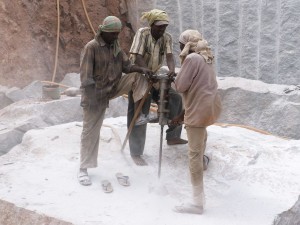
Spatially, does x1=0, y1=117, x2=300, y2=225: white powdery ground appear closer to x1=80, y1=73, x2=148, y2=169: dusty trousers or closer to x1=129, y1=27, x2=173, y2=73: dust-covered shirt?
x1=80, y1=73, x2=148, y2=169: dusty trousers

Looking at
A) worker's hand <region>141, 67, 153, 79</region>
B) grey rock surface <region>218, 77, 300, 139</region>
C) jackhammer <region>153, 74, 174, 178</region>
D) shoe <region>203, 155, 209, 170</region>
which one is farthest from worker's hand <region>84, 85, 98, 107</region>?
grey rock surface <region>218, 77, 300, 139</region>

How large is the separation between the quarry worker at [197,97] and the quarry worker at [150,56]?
89cm

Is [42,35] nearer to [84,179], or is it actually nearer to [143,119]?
[143,119]

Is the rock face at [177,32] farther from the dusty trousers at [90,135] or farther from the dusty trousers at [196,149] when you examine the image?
the dusty trousers at [196,149]

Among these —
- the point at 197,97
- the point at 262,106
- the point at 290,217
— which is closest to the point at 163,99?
the point at 197,97

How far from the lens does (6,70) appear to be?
31.7 ft

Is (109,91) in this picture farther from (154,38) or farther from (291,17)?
(291,17)

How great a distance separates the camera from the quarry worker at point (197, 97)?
4.57m

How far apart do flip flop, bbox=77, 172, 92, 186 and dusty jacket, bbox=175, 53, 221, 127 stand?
1334 mm

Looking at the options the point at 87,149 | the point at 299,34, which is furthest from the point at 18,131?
the point at 299,34

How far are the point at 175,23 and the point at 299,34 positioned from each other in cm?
245

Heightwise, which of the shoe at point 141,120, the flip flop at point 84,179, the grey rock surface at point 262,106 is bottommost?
the grey rock surface at point 262,106

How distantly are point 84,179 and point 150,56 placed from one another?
1.58 m

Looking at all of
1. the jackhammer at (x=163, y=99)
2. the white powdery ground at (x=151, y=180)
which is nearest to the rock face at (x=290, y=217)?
the white powdery ground at (x=151, y=180)
